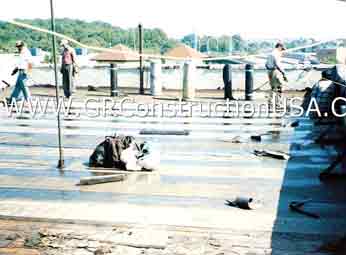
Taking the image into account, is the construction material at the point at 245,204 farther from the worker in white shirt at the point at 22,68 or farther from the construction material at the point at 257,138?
the worker in white shirt at the point at 22,68

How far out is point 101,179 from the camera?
7477 mm

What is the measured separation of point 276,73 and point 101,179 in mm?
9235

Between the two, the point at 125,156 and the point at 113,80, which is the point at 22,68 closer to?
the point at 113,80

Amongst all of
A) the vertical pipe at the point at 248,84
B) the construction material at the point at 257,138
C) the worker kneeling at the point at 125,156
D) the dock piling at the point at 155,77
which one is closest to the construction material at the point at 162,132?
the construction material at the point at 257,138

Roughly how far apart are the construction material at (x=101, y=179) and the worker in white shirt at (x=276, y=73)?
28.5 feet

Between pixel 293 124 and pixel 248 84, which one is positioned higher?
pixel 248 84

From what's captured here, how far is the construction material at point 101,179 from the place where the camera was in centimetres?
739

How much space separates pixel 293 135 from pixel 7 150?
19.0 ft

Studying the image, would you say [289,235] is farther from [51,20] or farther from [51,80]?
[51,80]

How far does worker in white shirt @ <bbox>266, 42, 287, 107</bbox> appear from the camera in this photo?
15227 millimetres

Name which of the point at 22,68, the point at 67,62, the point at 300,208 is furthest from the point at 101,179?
the point at 67,62

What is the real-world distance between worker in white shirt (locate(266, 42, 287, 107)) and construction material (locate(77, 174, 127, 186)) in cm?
867

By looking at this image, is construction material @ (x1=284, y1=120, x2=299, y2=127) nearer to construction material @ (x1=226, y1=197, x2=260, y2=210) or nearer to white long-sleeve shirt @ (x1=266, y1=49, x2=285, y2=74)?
white long-sleeve shirt @ (x1=266, y1=49, x2=285, y2=74)

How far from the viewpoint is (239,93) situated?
1970 cm
